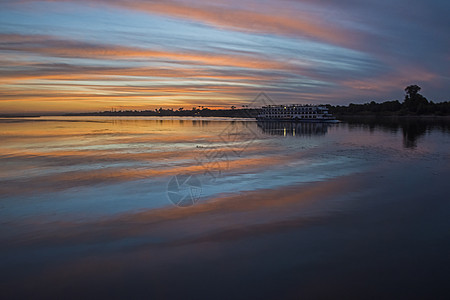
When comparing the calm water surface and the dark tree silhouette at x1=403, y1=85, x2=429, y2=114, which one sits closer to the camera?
the calm water surface

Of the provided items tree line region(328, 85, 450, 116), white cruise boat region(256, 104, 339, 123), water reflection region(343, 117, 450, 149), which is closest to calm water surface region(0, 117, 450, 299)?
water reflection region(343, 117, 450, 149)

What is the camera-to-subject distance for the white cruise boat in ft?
347

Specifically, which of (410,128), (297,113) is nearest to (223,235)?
(410,128)

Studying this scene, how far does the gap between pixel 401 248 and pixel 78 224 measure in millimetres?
8730

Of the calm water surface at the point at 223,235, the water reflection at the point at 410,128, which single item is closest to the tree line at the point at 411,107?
the water reflection at the point at 410,128

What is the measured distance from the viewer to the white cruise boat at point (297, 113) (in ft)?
347

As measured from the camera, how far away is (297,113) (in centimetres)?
12325

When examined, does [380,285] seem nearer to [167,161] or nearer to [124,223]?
[124,223]

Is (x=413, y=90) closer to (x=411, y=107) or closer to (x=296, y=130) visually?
(x=411, y=107)

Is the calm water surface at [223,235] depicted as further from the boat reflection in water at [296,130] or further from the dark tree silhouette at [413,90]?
the dark tree silhouette at [413,90]

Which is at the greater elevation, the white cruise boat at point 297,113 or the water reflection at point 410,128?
the white cruise boat at point 297,113

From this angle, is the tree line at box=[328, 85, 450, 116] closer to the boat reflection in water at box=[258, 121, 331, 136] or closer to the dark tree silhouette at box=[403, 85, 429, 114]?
the dark tree silhouette at box=[403, 85, 429, 114]

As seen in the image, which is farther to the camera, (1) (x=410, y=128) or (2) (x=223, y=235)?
(1) (x=410, y=128)

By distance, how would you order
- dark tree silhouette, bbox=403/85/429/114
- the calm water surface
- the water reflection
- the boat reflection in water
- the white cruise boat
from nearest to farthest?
Result: the calm water surface
the water reflection
the boat reflection in water
the white cruise boat
dark tree silhouette, bbox=403/85/429/114
